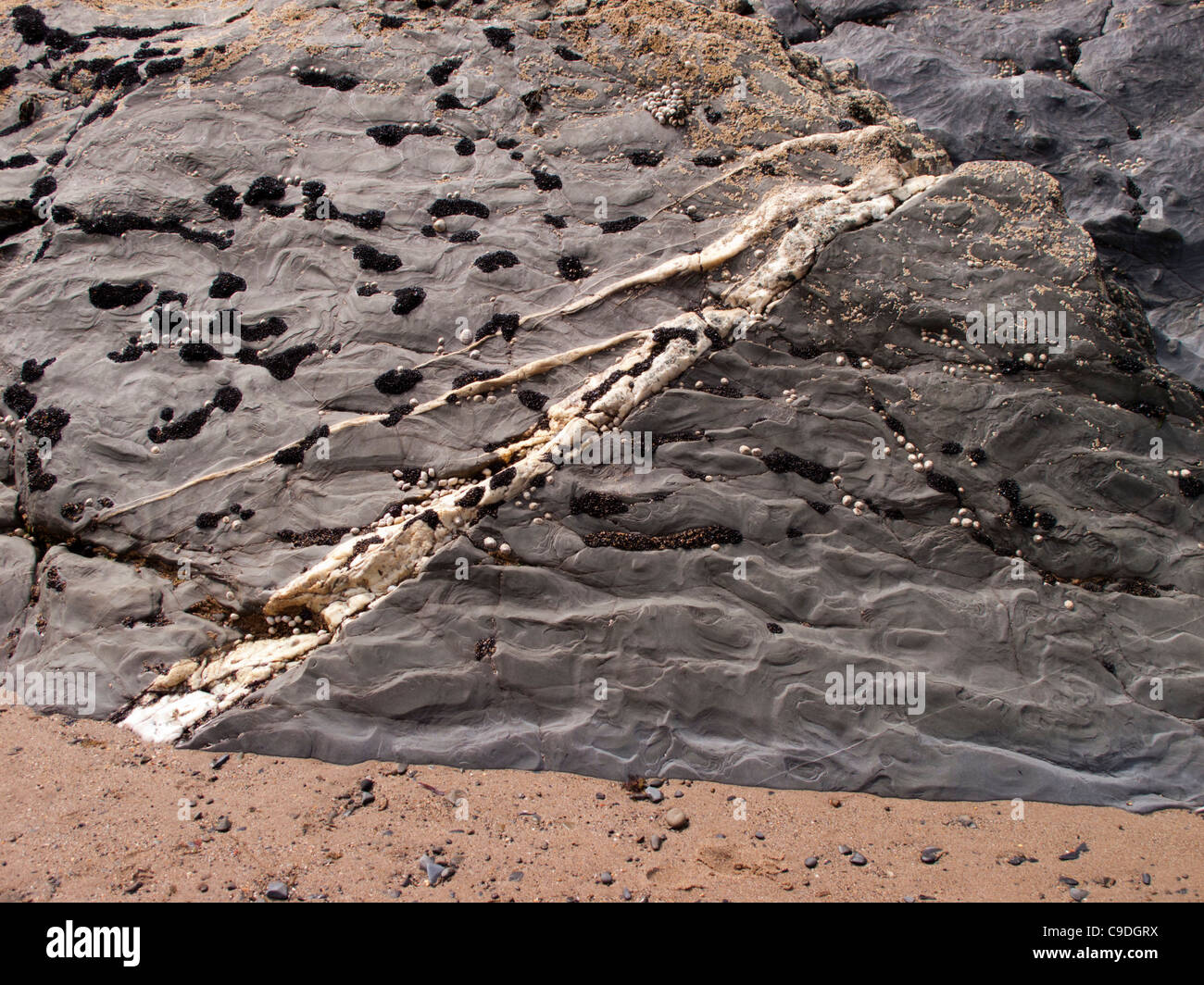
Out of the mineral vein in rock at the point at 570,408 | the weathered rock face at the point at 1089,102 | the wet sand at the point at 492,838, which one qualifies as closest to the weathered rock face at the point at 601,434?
the mineral vein in rock at the point at 570,408

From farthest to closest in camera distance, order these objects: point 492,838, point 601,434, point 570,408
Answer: point 570,408 → point 601,434 → point 492,838

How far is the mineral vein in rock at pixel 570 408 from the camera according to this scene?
34.6 ft

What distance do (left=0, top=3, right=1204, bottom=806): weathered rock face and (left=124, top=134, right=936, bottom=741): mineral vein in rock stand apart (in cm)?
6

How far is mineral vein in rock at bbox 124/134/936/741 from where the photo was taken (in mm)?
10555

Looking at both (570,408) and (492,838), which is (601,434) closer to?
(570,408)

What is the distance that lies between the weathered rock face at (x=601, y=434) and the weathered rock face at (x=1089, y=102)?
6834mm

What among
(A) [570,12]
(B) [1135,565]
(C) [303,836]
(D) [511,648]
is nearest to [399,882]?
(C) [303,836]

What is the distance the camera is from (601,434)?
38.8 ft

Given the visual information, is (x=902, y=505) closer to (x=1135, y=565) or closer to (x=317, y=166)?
(x=1135, y=565)

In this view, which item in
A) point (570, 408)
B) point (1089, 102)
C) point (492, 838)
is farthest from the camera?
point (1089, 102)

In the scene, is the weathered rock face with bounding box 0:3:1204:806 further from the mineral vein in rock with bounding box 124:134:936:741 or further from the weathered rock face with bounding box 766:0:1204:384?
the weathered rock face with bounding box 766:0:1204:384

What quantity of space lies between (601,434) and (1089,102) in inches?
673

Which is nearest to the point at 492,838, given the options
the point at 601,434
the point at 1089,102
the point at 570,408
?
the point at 601,434

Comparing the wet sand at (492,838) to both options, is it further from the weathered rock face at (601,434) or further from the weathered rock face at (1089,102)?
the weathered rock face at (1089,102)
